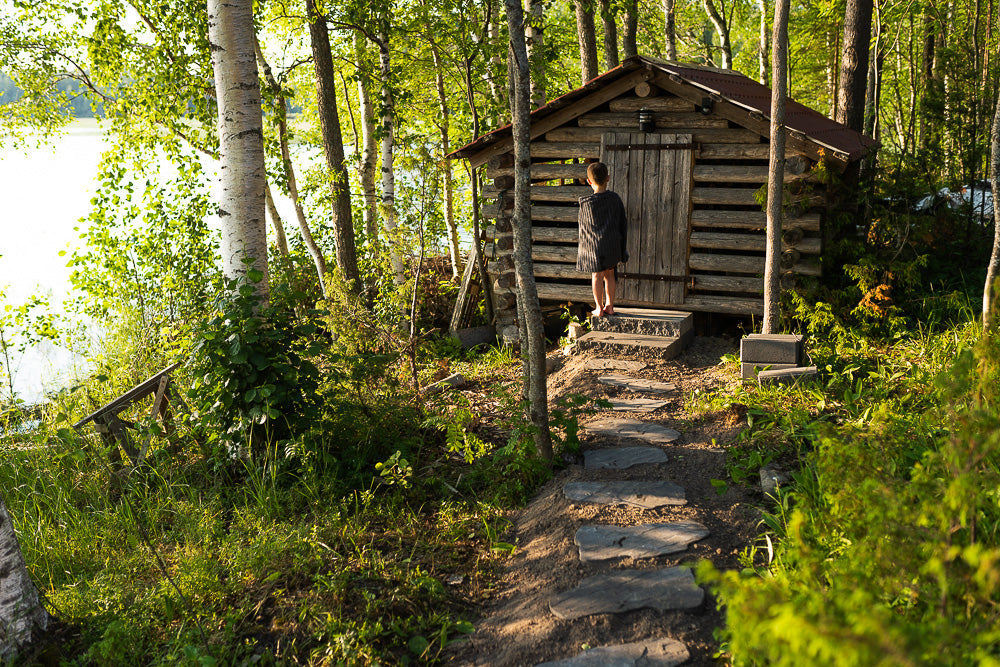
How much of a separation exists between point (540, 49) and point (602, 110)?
217 cm

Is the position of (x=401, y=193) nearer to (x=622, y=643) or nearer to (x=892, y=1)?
(x=622, y=643)

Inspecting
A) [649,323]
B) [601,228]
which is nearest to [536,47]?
[601,228]

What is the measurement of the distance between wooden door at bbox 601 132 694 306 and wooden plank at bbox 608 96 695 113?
0.98ft

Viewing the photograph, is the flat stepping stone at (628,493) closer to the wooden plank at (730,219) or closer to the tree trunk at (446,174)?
the wooden plank at (730,219)

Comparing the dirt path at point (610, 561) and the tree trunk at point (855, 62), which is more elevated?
the tree trunk at point (855, 62)

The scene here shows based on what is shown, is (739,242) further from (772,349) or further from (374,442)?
(374,442)

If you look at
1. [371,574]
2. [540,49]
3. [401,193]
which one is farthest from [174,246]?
[371,574]

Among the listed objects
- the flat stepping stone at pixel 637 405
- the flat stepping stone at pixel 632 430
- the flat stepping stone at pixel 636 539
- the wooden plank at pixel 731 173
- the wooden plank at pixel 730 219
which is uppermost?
the wooden plank at pixel 731 173

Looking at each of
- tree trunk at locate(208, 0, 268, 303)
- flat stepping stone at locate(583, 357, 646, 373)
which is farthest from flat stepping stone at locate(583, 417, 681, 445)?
tree trunk at locate(208, 0, 268, 303)

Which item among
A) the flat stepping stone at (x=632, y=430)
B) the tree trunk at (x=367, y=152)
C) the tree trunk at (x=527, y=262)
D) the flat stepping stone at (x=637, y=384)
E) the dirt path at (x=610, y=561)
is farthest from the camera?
the tree trunk at (x=367, y=152)

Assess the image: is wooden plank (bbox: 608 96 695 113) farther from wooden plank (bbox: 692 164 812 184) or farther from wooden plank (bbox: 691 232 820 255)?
wooden plank (bbox: 691 232 820 255)

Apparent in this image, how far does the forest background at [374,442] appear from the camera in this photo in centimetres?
271

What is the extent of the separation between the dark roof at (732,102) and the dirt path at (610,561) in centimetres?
362

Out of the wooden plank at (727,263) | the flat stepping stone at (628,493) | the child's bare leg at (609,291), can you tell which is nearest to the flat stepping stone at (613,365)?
the child's bare leg at (609,291)
